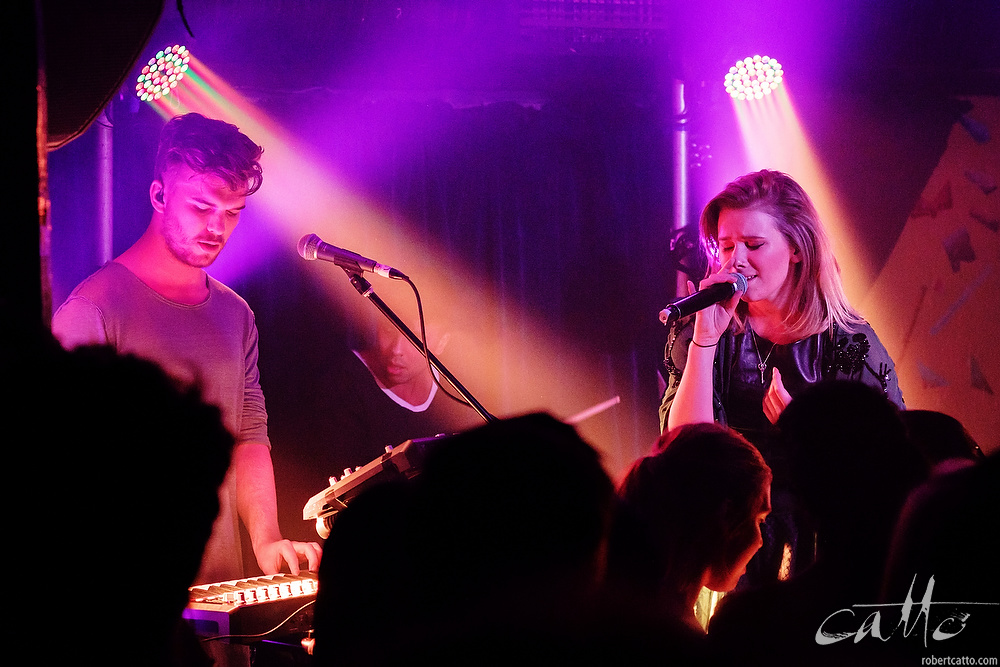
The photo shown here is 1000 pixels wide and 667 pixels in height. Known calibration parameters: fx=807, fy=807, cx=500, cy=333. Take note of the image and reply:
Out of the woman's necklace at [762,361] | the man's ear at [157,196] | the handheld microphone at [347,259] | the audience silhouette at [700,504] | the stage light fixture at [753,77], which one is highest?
the stage light fixture at [753,77]

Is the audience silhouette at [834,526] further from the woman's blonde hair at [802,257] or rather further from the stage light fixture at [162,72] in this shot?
the stage light fixture at [162,72]

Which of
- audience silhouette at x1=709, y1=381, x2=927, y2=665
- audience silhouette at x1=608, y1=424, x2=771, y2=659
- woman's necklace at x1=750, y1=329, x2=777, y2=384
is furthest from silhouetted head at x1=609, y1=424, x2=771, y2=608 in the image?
woman's necklace at x1=750, y1=329, x2=777, y2=384

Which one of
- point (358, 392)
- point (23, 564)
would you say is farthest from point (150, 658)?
point (358, 392)

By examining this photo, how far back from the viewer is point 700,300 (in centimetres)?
294

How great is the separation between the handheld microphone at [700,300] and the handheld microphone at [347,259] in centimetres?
91

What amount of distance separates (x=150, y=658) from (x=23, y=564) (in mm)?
173

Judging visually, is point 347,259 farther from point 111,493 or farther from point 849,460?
point 111,493

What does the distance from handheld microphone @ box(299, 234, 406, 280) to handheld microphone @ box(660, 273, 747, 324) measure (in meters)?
Answer: 0.91

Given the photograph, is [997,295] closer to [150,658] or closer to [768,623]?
[768,623]

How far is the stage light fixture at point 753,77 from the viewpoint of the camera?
13.8 ft

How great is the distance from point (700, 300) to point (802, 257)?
125 cm

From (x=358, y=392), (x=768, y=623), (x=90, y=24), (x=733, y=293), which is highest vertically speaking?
(x=90, y=24)

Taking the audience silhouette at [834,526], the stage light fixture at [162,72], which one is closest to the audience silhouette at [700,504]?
the audience silhouette at [834,526]

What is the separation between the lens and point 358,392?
161 inches
